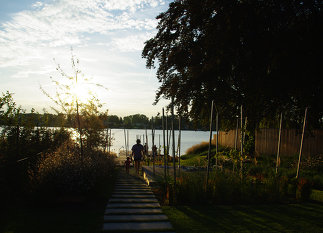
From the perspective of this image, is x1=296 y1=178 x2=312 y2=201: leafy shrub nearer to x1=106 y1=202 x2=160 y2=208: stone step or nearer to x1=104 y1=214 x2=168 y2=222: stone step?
x1=106 y1=202 x2=160 y2=208: stone step

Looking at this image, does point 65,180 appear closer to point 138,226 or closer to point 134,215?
point 134,215

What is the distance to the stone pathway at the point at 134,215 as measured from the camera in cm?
482

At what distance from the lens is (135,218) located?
532 cm

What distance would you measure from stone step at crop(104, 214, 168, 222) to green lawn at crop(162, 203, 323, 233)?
0.74 ft

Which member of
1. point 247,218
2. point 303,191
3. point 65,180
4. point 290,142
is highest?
point 290,142

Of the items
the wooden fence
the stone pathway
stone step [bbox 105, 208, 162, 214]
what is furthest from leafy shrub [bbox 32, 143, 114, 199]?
the wooden fence

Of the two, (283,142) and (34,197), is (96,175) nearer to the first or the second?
(34,197)

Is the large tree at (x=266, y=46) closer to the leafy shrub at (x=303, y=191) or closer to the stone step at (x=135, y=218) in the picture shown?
the leafy shrub at (x=303, y=191)

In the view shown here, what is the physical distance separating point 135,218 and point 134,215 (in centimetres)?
25

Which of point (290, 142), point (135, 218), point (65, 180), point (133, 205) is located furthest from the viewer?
point (290, 142)

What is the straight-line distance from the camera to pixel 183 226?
503 cm

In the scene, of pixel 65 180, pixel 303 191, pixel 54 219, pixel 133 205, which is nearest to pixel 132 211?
pixel 133 205

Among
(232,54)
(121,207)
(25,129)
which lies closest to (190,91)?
(232,54)

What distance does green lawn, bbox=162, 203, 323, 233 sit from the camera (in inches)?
197
